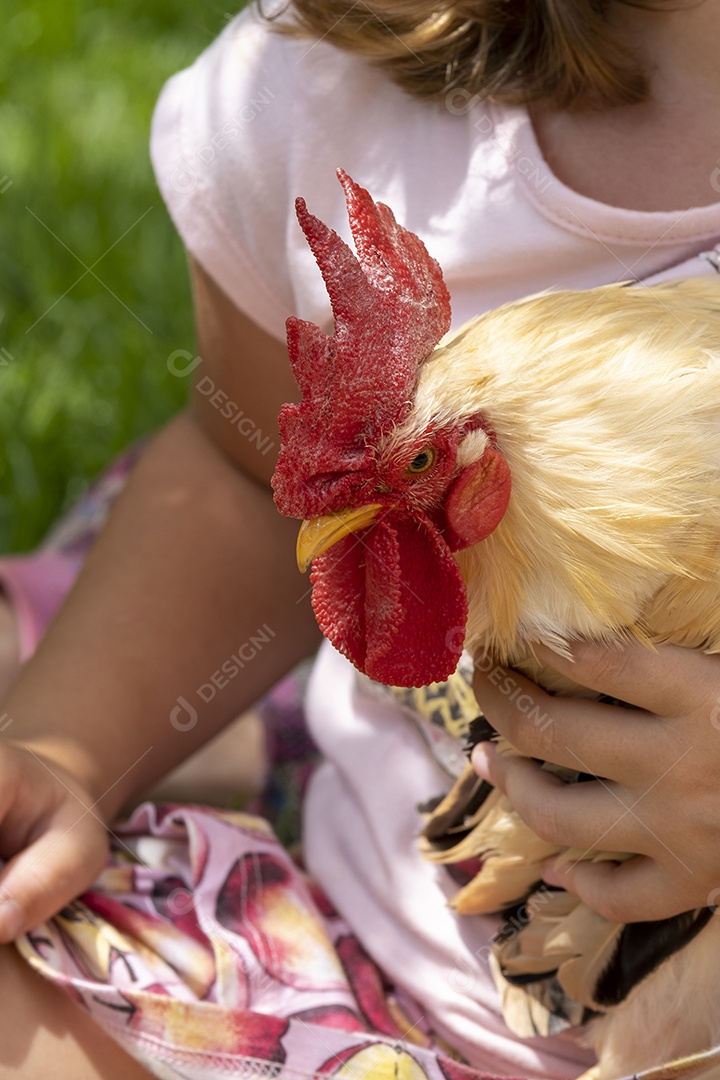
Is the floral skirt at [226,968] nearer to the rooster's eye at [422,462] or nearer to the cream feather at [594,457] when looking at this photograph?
the cream feather at [594,457]

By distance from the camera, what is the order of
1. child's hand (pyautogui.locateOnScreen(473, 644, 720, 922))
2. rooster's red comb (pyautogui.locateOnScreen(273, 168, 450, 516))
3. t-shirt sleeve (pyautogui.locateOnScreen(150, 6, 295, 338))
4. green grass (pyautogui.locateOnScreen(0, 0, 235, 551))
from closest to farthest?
rooster's red comb (pyautogui.locateOnScreen(273, 168, 450, 516)), child's hand (pyautogui.locateOnScreen(473, 644, 720, 922)), t-shirt sleeve (pyautogui.locateOnScreen(150, 6, 295, 338)), green grass (pyautogui.locateOnScreen(0, 0, 235, 551))

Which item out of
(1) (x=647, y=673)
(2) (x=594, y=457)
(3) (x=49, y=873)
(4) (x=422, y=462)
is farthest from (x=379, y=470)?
(3) (x=49, y=873)

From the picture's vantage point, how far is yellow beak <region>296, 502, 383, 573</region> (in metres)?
0.99

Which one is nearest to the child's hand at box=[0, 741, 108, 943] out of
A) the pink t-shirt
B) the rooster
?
the pink t-shirt

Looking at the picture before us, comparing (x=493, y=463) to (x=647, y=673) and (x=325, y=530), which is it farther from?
(x=647, y=673)

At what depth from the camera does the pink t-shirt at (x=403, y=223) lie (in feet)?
4.40

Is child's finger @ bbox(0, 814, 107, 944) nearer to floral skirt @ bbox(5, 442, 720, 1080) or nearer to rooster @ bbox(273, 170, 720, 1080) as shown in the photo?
floral skirt @ bbox(5, 442, 720, 1080)

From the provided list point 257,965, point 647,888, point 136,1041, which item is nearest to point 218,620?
point 257,965

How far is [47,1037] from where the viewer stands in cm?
126

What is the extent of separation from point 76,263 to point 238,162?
5.38ft

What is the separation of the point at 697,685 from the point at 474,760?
28cm

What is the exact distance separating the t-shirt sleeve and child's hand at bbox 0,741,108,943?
650 mm

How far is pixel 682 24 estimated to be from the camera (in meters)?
1.30

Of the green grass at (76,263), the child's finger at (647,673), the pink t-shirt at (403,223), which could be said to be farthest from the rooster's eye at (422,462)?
the green grass at (76,263)
